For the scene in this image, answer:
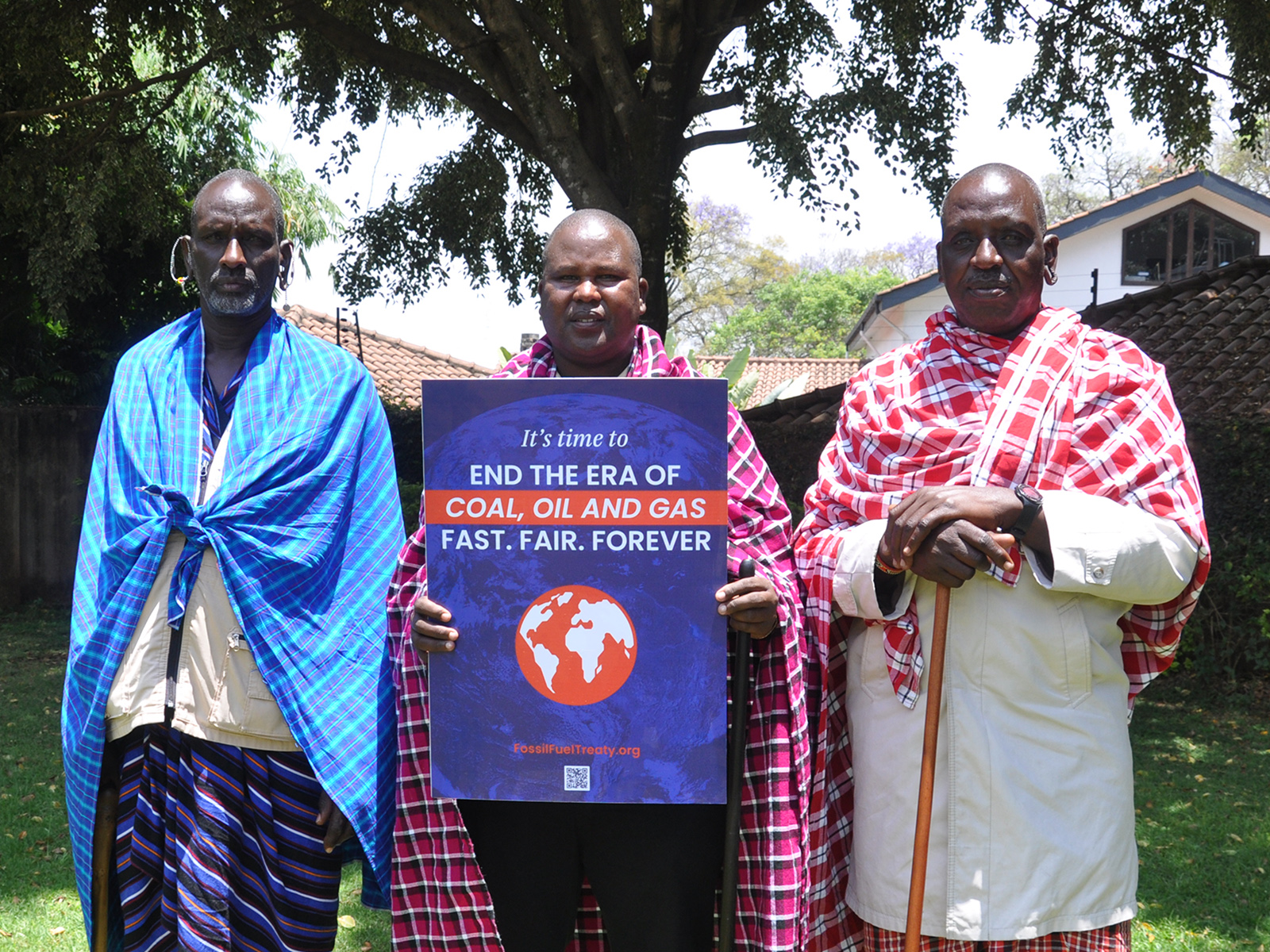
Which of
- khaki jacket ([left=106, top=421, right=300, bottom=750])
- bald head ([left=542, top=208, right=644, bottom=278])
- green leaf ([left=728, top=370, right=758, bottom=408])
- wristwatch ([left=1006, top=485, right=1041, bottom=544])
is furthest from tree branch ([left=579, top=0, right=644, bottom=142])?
wristwatch ([left=1006, top=485, right=1041, bottom=544])

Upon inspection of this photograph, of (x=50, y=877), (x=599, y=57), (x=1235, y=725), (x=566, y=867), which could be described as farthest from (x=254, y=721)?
(x=599, y=57)

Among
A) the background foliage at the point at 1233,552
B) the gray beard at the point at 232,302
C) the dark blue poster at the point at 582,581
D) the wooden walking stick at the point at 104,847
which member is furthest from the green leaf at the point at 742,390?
the dark blue poster at the point at 582,581

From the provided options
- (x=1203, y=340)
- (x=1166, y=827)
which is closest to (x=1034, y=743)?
(x=1166, y=827)

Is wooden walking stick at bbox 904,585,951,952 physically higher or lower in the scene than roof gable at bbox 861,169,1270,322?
lower

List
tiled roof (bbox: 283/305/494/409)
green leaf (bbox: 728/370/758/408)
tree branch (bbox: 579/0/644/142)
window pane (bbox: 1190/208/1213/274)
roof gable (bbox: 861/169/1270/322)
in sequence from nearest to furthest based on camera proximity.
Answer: tree branch (bbox: 579/0/644/142), green leaf (bbox: 728/370/758/408), roof gable (bbox: 861/169/1270/322), window pane (bbox: 1190/208/1213/274), tiled roof (bbox: 283/305/494/409)

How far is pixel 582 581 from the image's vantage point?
2.24 metres

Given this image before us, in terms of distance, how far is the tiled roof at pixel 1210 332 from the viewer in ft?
29.0

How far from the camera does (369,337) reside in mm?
26938

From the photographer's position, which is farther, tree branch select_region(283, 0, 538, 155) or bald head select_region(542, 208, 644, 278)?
tree branch select_region(283, 0, 538, 155)

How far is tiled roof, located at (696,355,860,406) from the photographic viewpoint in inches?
1277

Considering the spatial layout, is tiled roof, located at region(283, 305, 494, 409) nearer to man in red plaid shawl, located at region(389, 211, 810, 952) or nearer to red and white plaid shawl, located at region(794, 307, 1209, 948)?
man in red plaid shawl, located at region(389, 211, 810, 952)

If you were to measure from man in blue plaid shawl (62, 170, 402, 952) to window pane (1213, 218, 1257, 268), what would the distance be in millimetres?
24208

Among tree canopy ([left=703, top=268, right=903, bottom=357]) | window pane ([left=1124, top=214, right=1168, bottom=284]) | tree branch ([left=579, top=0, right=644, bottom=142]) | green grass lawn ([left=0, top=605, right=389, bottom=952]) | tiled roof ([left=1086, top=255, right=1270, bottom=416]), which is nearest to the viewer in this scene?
green grass lawn ([left=0, top=605, right=389, bottom=952])

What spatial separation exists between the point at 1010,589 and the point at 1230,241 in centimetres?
2441
